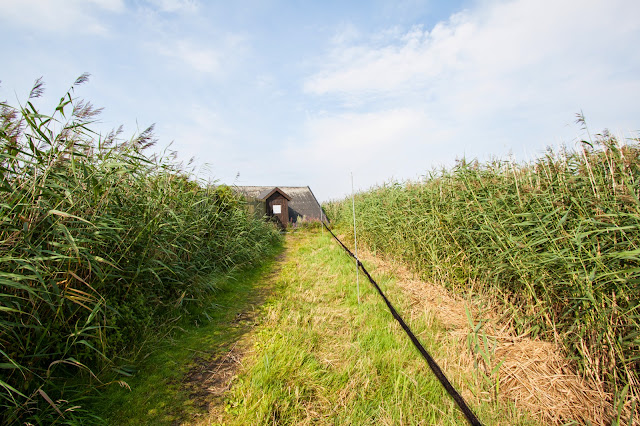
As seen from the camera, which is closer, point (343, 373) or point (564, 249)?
point (564, 249)

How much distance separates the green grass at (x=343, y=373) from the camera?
207 cm

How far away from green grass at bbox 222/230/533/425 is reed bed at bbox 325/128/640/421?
873mm

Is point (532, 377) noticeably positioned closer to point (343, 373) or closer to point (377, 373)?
point (377, 373)

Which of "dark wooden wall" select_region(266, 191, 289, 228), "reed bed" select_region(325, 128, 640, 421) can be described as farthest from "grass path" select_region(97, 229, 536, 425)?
"dark wooden wall" select_region(266, 191, 289, 228)

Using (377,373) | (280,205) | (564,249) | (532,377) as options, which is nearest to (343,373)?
(377,373)

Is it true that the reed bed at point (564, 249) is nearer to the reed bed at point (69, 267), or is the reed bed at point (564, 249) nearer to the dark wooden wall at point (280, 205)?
the reed bed at point (69, 267)

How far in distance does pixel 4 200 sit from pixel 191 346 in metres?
2.30

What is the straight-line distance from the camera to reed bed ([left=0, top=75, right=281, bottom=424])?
1.86 meters

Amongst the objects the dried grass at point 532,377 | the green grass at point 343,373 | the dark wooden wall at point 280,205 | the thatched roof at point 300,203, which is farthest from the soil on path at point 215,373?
the thatched roof at point 300,203

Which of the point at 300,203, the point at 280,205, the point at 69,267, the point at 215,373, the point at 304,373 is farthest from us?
the point at 300,203

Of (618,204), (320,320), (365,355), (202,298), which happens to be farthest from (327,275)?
(618,204)

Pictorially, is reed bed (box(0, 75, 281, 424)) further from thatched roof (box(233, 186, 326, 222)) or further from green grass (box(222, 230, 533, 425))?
thatched roof (box(233, 186, 326, 222))

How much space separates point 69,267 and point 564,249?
170 inches

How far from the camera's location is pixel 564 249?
94.6 inches
